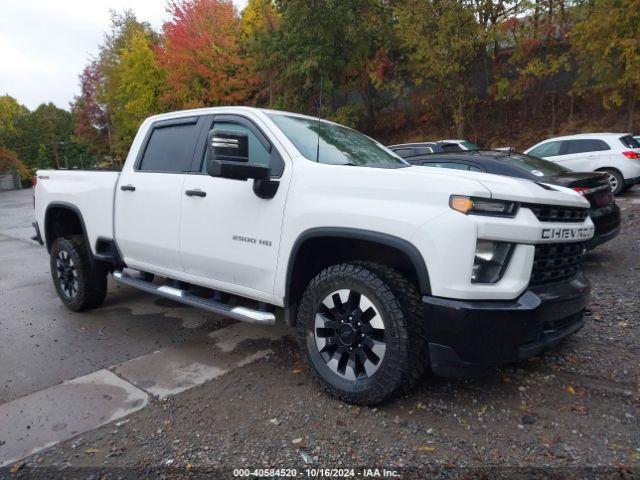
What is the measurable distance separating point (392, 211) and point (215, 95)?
2356cm

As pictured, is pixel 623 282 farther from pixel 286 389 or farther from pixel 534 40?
pixel 534 40

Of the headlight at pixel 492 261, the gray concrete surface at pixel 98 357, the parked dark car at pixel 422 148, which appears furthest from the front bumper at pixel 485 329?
the parked dark car at pixel 422 148

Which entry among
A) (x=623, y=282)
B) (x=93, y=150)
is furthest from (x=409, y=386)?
(x=93, y=150)

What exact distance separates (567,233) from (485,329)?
0.87 metres

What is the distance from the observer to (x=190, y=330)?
4.79 meters

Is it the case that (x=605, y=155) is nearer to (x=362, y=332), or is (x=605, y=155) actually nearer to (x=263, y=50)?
(x=362, y=332)

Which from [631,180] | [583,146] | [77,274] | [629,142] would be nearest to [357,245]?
[77,274]

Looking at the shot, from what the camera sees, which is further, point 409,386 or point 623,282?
point 623,282

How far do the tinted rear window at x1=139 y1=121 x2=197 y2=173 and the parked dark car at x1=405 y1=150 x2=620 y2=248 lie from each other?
3.82m

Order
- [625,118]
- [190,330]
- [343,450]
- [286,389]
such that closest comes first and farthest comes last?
[343,450], [286,389], [190,330], [625,118]

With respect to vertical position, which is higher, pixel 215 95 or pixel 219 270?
pixel 215 95

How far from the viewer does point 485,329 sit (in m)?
2.65

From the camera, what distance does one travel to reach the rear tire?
5125mm

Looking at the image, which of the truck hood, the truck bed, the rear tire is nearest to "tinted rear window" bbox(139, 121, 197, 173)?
the truck bed
